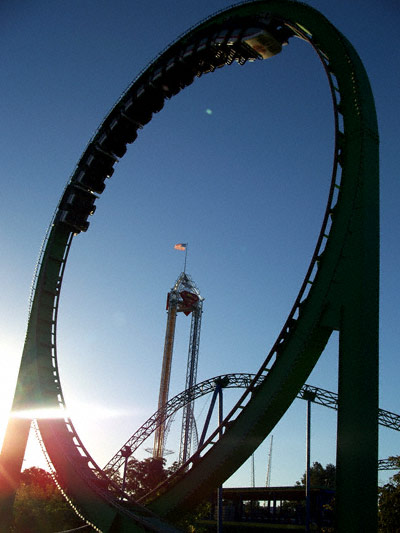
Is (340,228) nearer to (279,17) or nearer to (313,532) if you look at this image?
(279,17)

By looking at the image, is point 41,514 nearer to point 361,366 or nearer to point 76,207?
point 76,207

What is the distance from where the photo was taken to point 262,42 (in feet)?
47.3

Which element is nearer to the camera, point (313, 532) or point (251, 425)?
point (251, 425)

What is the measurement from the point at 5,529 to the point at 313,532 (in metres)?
22.0

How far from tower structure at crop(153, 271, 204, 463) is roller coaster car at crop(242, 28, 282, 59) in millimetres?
42139

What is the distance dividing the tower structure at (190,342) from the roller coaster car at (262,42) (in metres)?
42.1

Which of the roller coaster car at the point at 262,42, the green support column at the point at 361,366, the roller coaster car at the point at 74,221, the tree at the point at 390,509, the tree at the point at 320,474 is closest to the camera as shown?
the green support column at the point at 361,366

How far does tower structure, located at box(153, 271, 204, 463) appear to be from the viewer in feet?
176

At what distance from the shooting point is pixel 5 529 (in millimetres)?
17156

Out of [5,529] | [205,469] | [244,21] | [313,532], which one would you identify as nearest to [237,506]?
[313,532]

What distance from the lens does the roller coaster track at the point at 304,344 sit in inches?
344

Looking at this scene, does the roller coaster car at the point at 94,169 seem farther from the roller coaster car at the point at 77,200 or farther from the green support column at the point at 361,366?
the green support column at the point at 361,366

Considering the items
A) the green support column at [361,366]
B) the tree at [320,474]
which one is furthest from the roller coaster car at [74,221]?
the tree at [320,474]

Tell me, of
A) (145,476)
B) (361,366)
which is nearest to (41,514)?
(145,476)
